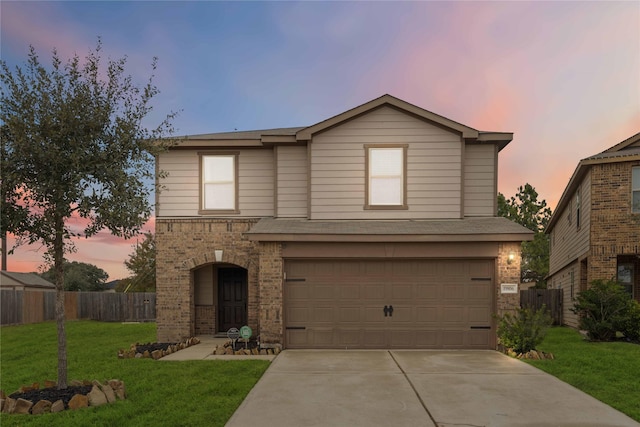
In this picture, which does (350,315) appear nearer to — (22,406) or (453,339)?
(453,339)

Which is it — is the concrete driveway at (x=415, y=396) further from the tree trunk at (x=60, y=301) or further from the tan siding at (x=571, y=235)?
the tan siding at (x=571, y=235)

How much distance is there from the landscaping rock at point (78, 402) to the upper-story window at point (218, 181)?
7110 mm

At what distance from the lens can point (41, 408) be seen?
20.0ft

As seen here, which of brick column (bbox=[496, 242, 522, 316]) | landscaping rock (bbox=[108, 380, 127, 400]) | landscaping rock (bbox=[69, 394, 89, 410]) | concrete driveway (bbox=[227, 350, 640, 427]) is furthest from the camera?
brick column (bbox=[496, 242, 522, 316])

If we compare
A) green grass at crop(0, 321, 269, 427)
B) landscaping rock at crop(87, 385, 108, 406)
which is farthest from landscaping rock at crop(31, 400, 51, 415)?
landscaping rock at crop(87, 385, 108, 406)

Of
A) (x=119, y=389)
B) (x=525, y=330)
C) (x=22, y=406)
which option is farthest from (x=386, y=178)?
(x=22, y=406)

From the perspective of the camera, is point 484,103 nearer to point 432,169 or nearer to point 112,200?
point 432,169

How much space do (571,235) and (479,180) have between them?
28.5ft

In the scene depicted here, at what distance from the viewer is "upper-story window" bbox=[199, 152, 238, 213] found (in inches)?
506

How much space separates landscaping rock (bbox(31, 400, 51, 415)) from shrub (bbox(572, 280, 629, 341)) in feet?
44.9

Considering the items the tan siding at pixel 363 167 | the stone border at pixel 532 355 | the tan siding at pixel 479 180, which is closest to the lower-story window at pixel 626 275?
the tan siding at pixel 479 180

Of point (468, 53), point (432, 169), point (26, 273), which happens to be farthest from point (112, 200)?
point (26, 273)

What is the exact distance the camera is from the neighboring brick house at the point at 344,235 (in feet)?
35.5

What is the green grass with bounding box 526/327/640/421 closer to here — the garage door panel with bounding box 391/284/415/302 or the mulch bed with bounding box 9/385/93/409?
the garage door panel with bounding box 391/284/415/302
